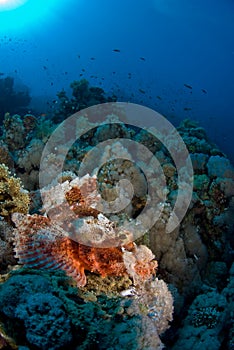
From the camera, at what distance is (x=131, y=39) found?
262ft

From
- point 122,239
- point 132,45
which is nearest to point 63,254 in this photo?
point 122,239

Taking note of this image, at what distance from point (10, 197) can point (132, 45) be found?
8473 centimetres

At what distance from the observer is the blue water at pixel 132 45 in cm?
5506

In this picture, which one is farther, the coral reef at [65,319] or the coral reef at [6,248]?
the coral reef at [6,248]

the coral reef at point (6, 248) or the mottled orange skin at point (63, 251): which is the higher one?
the mottled orange skin at point (63, 251)

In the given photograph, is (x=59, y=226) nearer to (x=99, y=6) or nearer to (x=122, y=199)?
(x=122, y=199)

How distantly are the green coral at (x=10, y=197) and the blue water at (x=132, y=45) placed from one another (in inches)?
1668

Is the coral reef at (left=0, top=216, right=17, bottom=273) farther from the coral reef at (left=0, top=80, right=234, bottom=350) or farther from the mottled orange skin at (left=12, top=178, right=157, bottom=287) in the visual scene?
the mottled orange skin at (left=12, top=178, right=157, bottom=287)

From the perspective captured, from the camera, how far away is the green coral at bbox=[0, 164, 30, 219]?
335 cm

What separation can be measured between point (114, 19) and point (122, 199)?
8979 centimetres

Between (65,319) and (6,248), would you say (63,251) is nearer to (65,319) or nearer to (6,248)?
(6,248)

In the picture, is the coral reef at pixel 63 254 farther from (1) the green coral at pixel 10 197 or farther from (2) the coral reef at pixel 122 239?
(1) the green coral at pixel 10 197

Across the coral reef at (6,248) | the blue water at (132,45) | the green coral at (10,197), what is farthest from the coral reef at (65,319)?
the blue water at (132,45)

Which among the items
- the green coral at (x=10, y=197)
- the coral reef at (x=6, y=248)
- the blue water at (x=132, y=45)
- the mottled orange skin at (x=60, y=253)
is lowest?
the coral reef at (x=6, y=248)
